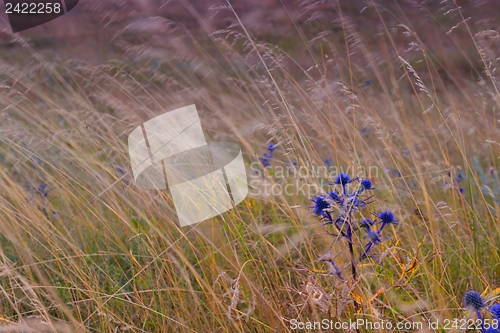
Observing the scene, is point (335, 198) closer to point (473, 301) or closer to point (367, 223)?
point (367, 223)

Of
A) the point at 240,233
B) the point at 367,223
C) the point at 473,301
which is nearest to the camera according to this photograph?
the point at 473,301

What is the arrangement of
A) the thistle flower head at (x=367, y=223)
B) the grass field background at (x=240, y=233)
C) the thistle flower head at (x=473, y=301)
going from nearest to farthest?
the thistle flower head at (x=473, y=301) → the thistle flower head at (x=367, y=223) → the grass field background at (x=240, y=233)

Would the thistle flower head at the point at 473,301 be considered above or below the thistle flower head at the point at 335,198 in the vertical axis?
below

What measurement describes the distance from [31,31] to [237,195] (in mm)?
7484

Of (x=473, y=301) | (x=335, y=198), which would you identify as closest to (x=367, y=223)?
(x=335, y=198)

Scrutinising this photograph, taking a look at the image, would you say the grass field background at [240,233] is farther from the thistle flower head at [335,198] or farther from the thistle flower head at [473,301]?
the thistle flower head at [473,301]

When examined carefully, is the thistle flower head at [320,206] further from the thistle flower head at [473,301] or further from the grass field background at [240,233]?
the thistle flower head at [473,301]

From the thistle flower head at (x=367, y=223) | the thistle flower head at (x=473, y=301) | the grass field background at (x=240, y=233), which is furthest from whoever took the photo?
the grass field background at (x=240, y=233)

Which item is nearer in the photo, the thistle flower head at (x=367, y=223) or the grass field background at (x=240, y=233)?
the thistle flower head at (x=367, y=223)

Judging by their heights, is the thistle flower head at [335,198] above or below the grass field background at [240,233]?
above

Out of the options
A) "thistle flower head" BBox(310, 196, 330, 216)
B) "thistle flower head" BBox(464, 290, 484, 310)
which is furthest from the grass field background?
"thistle flower head" BBox(464, 290, 484, 310)

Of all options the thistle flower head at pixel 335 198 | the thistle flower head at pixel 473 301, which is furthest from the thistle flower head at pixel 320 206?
the thistle flower head at pixel 473 301

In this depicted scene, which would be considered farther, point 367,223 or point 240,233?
point 240,233

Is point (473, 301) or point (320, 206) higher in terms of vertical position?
point (320, 206)
